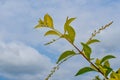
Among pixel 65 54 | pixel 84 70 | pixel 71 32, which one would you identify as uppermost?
pixel 71 32

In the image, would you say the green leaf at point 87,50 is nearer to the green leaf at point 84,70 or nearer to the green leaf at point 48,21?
the green leaf at point 84,70

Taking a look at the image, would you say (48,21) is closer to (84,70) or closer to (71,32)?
(71,32)

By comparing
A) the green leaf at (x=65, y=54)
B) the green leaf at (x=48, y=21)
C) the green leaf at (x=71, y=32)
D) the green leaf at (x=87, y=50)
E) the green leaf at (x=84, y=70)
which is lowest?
the green leaf at (x=84, y=70)

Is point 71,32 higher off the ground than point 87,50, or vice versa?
point 71,32

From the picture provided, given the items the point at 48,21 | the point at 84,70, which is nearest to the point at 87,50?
the point at 84,70

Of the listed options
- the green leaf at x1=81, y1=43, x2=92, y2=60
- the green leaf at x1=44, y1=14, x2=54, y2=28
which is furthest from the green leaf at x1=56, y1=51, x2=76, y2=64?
the green leaf at x1=44, y1=14, x2=54, y2=28

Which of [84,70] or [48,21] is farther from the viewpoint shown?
[48,21]

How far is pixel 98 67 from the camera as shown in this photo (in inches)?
99.1

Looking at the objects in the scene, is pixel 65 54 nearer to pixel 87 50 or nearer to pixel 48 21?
pixel 87 50

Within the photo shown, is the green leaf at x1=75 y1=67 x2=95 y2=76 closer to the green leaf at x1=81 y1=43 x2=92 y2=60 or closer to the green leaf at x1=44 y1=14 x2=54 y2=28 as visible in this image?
the green leaf at x1=81 y1=43 x2=92 y2=60

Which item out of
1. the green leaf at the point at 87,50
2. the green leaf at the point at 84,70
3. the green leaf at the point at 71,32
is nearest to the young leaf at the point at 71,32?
the green leaf at the point at 71,32

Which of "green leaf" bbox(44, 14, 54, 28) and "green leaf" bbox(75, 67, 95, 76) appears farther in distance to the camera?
"green leaf" bbox(44, 14, 54, 28)

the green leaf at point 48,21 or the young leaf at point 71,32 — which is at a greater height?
the green leaf at point 48,21

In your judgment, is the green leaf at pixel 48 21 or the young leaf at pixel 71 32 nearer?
the young leaf at pixel 71 32
